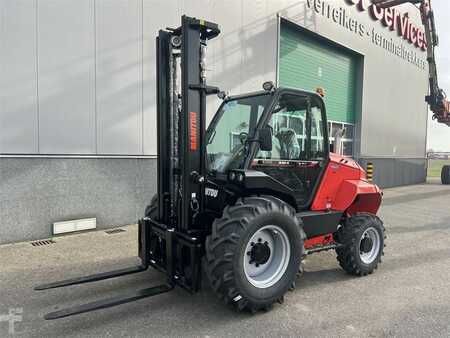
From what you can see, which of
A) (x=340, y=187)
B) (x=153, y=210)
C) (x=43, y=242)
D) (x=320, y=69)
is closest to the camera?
(x=153, y=210)

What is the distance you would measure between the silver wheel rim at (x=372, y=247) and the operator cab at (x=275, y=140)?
1.10 m

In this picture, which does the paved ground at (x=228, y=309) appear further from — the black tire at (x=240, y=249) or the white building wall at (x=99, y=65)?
the white building wall at (x=99, y=65)

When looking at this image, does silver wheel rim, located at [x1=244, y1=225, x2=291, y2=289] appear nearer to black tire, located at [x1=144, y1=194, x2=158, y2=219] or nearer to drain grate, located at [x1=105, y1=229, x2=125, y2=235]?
black tire, located at [x1=144, y1=194, x2=158, y2=219]

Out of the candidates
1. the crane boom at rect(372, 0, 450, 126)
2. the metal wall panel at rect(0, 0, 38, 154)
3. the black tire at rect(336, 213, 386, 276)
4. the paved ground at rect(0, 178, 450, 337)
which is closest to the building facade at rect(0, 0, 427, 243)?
the metal wall panel at rect(0, 0, 38, 154)

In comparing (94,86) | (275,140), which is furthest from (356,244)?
(94,86)

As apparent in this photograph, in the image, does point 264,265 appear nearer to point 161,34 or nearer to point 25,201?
point 161,34

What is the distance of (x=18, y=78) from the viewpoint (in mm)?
6102

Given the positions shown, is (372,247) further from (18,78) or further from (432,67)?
(432,67)

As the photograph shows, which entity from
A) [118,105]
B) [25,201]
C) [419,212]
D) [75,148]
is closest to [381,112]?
[419,212]

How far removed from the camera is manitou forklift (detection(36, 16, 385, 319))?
3568 millimetres

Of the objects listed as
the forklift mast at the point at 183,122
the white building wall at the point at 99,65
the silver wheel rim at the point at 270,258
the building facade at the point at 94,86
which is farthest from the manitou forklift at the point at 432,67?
the silver wheel rim at the point at 270,258

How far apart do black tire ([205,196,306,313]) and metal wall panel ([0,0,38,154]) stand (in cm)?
440

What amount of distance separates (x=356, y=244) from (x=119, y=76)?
5530 mm

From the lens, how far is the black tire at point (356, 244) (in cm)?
473
